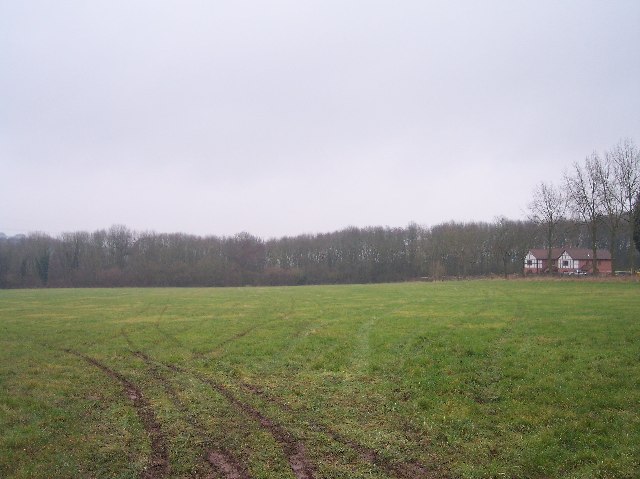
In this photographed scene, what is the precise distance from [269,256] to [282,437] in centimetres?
11881

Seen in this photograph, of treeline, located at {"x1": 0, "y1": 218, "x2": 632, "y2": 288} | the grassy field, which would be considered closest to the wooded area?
treeline, located at {"x1": 0, "y1": 218, "x2": 632, "y2": 288}

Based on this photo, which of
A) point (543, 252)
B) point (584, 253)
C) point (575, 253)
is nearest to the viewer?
point (584, 253)

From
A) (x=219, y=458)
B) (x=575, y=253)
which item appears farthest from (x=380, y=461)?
(x=575, y=253)

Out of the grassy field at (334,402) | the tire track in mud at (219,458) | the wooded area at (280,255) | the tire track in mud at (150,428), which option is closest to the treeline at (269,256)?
the wooded area at (280,255)

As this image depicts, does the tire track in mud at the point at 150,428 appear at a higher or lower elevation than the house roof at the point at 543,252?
lower

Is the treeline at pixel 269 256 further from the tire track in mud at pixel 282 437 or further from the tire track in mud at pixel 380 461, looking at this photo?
the tire track in mud at pixel 380 461

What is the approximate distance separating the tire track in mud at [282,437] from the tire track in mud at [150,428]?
1972 millimetres

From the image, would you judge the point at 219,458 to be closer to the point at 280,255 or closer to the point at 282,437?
the point at 282,437

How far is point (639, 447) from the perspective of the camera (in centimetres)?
843

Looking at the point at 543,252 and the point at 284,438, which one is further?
the point at 543,252

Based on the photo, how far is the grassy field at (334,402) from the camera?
27.6 feet

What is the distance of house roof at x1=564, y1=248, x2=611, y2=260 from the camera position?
4026 inches

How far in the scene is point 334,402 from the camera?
11.8 m

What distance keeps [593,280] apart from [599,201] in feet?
41.9
